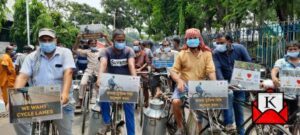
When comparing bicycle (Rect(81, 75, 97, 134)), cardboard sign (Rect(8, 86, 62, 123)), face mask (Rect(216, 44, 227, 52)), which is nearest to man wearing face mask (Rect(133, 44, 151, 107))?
bicycle (Rect(81, 75, 97, 134))

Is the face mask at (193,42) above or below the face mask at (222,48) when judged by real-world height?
above

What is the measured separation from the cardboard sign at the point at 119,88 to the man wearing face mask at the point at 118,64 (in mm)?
534

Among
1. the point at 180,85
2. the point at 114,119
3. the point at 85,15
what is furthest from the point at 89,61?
the point at 85,15

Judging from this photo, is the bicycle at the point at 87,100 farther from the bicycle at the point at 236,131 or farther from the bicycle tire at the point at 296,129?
the bicycle tire at the point at 296,129

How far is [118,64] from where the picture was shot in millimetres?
6297

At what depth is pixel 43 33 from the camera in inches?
191

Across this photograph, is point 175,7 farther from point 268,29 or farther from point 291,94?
point 291,94

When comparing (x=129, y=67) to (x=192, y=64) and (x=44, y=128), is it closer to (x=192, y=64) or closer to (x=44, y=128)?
(x=192, y=64)

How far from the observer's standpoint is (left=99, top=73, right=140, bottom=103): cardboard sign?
5.63 metres

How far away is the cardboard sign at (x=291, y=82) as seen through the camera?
580 centimetres

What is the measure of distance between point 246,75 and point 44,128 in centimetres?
286

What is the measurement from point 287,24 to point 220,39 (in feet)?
17.7

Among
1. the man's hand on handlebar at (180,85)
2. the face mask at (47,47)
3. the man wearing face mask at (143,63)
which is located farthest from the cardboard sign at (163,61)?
the face mask at (47,47)

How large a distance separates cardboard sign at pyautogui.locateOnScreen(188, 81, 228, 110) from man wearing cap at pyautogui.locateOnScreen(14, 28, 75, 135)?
143 cm
